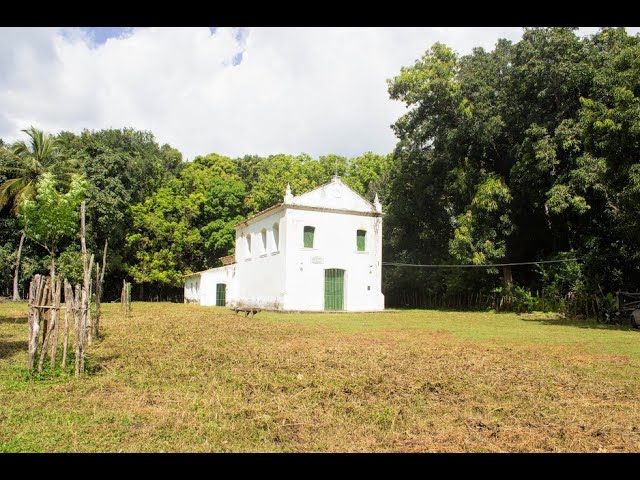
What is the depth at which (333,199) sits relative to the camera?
27500mm

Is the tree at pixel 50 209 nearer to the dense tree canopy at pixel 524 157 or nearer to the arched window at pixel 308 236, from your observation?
the arched window at pixel 308 236

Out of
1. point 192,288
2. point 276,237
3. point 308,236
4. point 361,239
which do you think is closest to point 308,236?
point 308,236

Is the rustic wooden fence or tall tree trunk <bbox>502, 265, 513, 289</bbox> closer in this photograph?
the rustic wooden fence

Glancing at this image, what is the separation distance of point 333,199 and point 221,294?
11.6 meters

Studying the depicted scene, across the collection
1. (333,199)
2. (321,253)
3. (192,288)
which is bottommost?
(192,288)

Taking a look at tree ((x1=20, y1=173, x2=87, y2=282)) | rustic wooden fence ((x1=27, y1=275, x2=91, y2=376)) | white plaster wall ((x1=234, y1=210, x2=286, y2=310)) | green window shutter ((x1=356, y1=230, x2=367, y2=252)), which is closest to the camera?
rustic wooden fence ((x1=27, y1=275, x2=91, y2=376))

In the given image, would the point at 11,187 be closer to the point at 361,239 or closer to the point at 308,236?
the point at 308,236

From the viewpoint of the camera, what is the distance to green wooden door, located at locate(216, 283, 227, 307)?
34312mm

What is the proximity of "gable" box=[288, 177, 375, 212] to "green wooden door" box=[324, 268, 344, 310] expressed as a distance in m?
3.49

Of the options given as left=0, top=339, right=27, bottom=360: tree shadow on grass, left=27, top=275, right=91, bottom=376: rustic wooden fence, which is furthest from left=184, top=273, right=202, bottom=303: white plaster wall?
left=27, top=275, right=91, bottom=376: rustic wooden fence

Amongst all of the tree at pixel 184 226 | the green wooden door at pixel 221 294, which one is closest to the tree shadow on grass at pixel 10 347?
the green wooden door at pixel 221 294

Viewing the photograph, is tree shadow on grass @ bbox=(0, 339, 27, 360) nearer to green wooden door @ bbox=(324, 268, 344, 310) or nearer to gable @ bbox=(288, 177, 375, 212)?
gable @ bbox=(288, 177, 375, 212)
